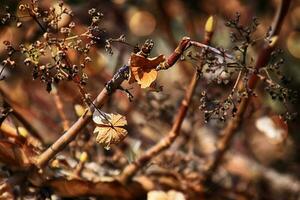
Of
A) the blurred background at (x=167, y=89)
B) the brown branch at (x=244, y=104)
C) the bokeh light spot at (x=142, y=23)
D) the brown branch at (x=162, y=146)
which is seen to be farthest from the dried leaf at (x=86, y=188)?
the bokeh light spot at (x=142, y=23)

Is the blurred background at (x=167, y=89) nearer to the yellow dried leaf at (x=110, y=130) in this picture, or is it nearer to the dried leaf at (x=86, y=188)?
the dried leaf at (x=86, y=188)

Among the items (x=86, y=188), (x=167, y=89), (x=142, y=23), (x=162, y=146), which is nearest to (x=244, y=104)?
(x=162, y=146)

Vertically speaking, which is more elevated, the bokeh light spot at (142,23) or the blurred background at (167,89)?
the bokeh light spot at (142,23)

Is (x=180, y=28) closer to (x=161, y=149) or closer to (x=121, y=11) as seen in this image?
(x=121, y=11)

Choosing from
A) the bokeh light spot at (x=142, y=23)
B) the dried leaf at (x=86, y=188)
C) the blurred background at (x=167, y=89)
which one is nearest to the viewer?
the dried leaf at (x=86, y=188)

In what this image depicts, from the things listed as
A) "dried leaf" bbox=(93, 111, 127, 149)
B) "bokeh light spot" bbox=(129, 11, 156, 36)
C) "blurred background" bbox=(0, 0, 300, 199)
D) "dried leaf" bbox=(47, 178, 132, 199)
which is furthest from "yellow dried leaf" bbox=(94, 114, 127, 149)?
"bokeh light spot" bbox=(129, 11, 156, 36)

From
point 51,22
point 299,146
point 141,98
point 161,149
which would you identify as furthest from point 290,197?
point 51,22

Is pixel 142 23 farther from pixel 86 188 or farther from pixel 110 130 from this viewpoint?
pixel 110 130
